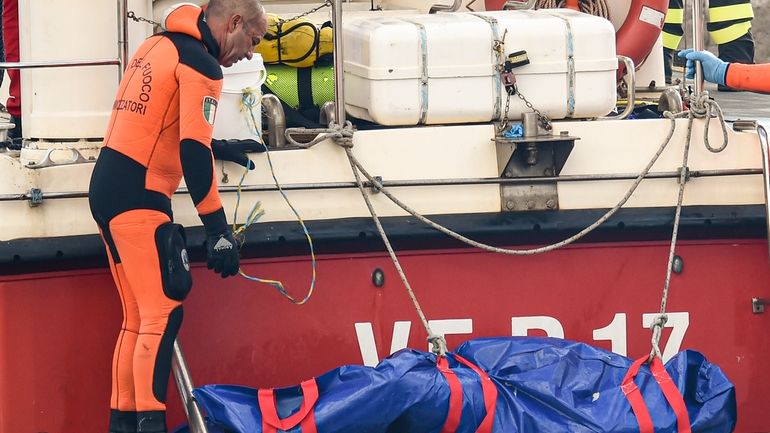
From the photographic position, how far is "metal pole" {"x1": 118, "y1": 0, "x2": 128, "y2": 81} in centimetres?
414

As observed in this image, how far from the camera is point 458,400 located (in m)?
3.90

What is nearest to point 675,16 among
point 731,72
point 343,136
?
point 731,72

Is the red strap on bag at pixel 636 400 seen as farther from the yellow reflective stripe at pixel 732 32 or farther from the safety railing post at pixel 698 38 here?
the yellow reflective stripe at pixel 732 32

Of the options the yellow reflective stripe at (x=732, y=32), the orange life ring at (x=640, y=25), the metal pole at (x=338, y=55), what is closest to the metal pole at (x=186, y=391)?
the metal pole at (x=338, y=55)

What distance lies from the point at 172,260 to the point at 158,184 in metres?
0.23

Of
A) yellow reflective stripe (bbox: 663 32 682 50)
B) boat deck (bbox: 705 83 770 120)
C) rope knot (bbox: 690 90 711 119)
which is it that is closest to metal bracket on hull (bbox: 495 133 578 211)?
rope knot (bbox: 690 90 711 119)

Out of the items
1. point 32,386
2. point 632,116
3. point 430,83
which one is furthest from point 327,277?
point 632,116

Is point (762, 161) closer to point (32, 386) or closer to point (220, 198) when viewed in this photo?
point (220, 198)

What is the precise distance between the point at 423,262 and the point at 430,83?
58 centimetres

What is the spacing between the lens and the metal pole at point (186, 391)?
3893 mm

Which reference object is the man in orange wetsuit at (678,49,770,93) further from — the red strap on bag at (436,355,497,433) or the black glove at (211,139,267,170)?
the black glove at (211,139,267,170)

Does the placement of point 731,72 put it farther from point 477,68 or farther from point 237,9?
point 237,9

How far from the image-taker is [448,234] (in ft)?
14.0

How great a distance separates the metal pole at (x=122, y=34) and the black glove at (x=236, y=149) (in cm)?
37
